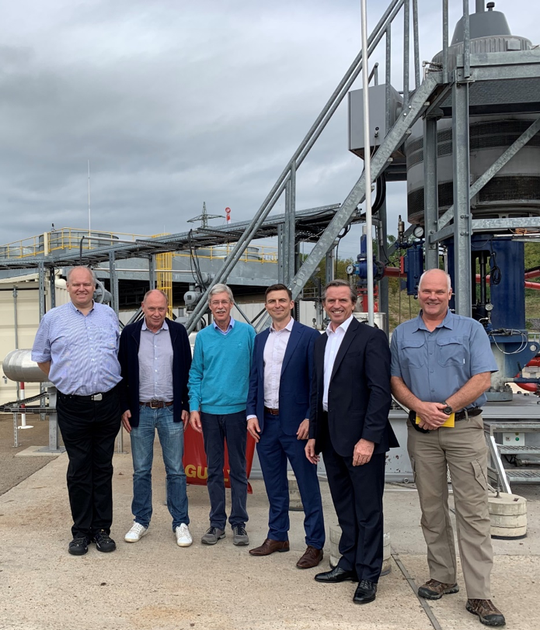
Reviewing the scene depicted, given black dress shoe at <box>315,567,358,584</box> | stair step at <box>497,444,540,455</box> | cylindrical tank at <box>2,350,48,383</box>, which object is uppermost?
cylindrical tank at <box>2,350,48,383</box>

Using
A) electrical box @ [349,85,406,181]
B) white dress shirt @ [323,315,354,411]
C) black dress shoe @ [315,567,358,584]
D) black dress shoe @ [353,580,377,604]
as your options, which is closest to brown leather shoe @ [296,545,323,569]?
black dress shoe @ [315,567,358,584]

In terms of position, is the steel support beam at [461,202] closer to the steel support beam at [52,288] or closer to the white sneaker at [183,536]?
the white sneaker at [183,536]

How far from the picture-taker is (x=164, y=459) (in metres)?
4.85

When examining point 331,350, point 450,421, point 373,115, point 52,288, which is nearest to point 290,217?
point 373,115

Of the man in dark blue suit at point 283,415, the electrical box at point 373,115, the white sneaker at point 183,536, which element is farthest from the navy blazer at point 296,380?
the electrical box at point 373,115

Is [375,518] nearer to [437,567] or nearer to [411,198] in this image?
[437,567]

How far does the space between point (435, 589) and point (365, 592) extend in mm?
427

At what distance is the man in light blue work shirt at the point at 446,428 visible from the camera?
349cm

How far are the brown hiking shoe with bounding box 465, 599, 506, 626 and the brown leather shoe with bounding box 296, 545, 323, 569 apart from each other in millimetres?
1067

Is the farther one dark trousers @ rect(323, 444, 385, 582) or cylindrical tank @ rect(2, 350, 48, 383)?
cylindrical tank @ rect(2, 350, 48, 383)

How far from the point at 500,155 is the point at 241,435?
4.83m

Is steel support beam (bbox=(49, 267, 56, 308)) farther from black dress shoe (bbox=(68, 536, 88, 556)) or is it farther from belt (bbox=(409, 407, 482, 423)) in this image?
belt (bbox=(409, 407, 482, 423))

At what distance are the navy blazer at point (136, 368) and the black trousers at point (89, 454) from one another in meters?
0.11

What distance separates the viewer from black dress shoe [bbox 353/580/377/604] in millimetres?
3648
